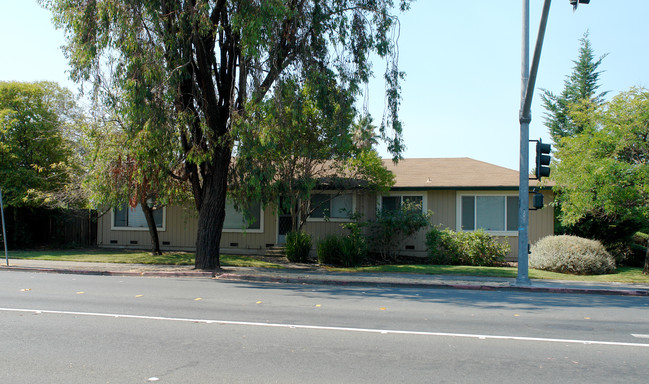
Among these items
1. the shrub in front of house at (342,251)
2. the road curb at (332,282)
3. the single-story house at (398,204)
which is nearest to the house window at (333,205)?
the single-story house at (398,204)

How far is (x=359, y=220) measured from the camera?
19766 mm

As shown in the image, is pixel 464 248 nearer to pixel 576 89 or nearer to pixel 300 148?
pixel 300 148

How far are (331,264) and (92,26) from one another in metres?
11.1

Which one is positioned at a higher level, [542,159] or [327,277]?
[542,159]

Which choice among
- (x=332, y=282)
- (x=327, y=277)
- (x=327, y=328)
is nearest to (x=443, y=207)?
(x=327, y=277)

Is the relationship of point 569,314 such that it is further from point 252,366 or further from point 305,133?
point 305,133

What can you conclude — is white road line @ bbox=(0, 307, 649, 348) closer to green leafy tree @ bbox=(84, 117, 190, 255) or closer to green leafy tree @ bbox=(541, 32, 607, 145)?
green leafy tree @ bbox=(84, 117, 190, 255)

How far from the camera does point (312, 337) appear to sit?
7258 mm

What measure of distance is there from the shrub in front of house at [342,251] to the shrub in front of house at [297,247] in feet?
2.08

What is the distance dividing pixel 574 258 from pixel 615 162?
3.44 meters

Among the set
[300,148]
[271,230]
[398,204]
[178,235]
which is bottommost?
[178,235]

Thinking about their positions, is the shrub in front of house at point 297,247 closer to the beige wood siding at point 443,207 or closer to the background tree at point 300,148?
the background tree at point 300,148

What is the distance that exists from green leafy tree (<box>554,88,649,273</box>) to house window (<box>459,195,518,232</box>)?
396cm

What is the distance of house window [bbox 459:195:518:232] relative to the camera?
20219 mm
